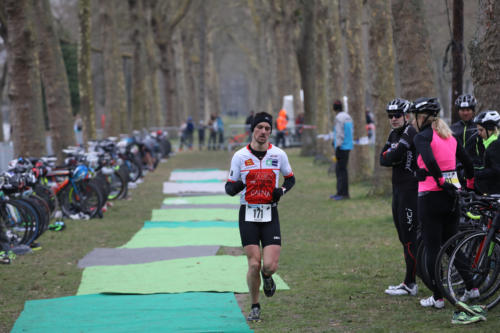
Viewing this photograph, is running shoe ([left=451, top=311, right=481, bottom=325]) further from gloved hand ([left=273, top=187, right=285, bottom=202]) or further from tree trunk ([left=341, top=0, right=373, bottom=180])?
tree trunk ([left=341, top=0, right=373, bottom=180])

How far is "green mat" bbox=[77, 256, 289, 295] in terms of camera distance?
1010 centimetres

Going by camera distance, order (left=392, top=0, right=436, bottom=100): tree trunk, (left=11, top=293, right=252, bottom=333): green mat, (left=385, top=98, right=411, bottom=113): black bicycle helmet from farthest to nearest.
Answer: (left=392, top=0, right=436, bottom=100): tree trunk, (left=385, top=98, right=411, bottom=113): black bicycle helmet, (left=11, top=293, right=252, bottom=333): green mat

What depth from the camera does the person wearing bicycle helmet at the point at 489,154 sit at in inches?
349

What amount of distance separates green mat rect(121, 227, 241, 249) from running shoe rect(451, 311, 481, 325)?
6.64 metres

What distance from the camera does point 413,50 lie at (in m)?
16.4

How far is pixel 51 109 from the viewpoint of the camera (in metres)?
21.6

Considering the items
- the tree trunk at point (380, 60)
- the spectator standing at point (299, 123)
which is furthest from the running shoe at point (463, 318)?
the spectator standing at point (299, 123)

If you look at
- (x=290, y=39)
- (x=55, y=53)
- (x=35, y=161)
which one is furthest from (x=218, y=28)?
(x=35, y=161)

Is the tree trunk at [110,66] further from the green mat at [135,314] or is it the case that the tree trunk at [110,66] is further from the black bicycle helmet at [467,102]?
the black bicycle helmet at [467,102]

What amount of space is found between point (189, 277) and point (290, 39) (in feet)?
103

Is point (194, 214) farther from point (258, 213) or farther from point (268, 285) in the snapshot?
point (258, 213)

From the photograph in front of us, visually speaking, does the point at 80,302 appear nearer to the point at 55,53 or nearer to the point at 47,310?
the point at 47,310

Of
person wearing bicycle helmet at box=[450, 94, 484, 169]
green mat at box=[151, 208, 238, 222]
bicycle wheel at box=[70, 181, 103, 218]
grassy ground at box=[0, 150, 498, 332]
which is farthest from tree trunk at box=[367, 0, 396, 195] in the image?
person wearing bicycle helmet at box=[450, 94, 484, 169]

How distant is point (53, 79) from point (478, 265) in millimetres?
15770
